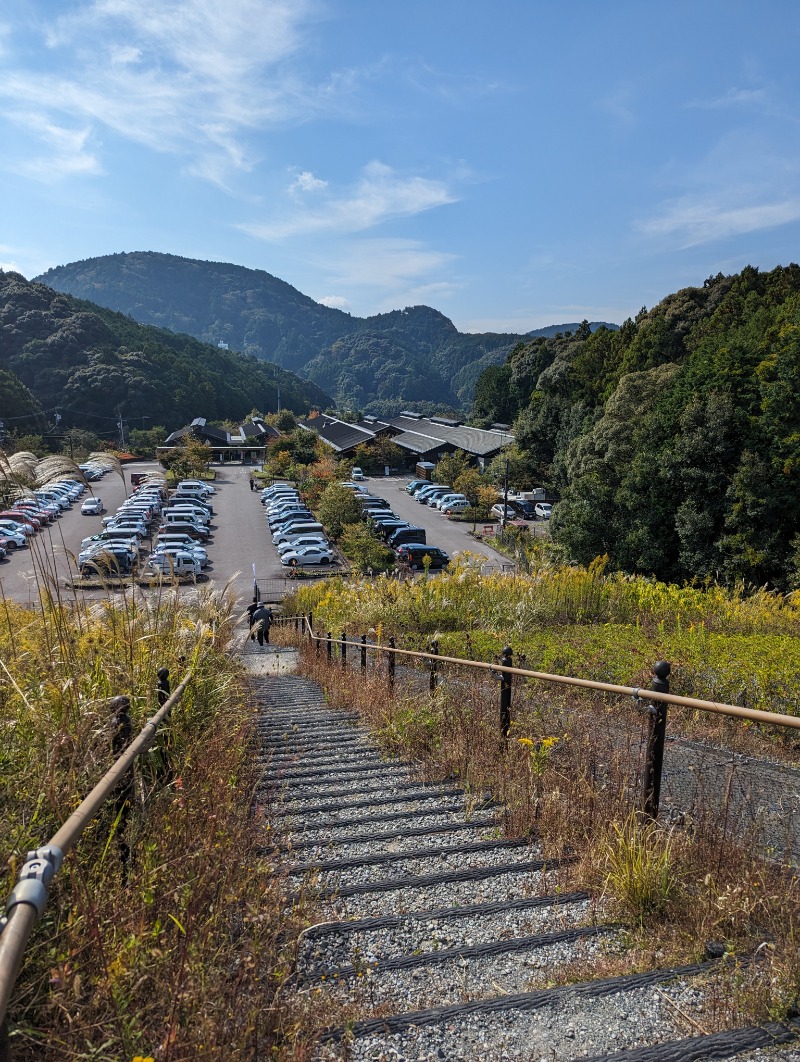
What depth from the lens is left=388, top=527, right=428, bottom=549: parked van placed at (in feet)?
96.1

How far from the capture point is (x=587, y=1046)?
5.53 ft

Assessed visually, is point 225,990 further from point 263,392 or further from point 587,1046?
point 263,392

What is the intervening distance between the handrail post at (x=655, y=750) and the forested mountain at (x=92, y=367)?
2824 inches

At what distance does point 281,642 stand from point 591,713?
1096 cm

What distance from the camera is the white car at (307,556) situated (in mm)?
27156

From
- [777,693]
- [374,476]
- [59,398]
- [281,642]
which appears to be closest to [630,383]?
[281,642]

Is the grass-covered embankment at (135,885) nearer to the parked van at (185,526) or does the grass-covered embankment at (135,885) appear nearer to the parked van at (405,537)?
the parked van at (405,537)

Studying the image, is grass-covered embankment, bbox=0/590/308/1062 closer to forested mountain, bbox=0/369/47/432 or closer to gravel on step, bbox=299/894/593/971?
gravel on step, bbox=299/894/593/971

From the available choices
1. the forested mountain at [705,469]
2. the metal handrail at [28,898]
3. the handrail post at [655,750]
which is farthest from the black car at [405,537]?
the metal handrail at [28,898]

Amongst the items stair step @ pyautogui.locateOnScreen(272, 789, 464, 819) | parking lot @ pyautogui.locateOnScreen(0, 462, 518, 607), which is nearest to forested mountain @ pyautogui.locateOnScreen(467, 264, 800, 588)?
parking lot @ pyautogui.locateOnScreen(0, 462, 518, 607)

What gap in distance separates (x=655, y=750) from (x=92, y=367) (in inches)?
3425

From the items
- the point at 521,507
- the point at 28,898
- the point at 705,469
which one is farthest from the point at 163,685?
the point at 521,507

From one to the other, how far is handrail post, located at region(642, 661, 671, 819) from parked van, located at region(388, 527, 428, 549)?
86.0 feet

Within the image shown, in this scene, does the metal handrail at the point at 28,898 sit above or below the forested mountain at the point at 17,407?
below
